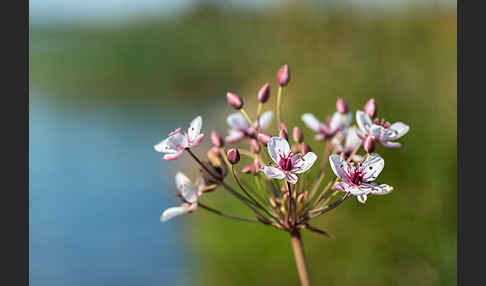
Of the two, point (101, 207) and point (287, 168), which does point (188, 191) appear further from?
point (101, 207)

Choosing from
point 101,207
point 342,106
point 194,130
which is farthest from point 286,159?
point 101,207

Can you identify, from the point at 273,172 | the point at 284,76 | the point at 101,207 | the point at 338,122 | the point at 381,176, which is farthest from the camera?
the point at 101,207

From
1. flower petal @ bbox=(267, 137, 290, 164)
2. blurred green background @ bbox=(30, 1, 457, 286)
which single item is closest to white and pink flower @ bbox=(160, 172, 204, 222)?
flower petal @ bbox=(267, 137, 290, 164)

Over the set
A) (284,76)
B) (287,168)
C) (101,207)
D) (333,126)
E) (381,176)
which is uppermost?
(284,76)

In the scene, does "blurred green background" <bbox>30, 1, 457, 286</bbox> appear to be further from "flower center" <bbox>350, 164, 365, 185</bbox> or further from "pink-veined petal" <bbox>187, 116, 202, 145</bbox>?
"pink-veined petal" <bbox>187, 116, 202, 145</bbox>

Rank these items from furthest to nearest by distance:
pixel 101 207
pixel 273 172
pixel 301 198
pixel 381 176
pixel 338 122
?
pixel 101 207
pixel 381 176
pixel 338 122
pixel 301 198
pixel 273 172

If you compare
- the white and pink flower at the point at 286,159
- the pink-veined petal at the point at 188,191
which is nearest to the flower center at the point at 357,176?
the white and pink flower at the point at 286,159

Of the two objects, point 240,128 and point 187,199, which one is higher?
point 240,128

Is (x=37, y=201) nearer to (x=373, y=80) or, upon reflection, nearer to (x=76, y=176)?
(x=76, y=176)

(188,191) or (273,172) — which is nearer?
(273,172)
